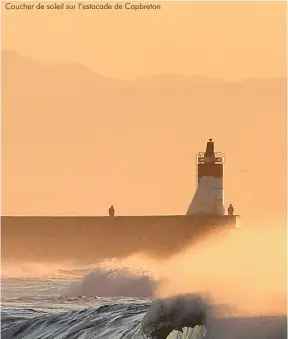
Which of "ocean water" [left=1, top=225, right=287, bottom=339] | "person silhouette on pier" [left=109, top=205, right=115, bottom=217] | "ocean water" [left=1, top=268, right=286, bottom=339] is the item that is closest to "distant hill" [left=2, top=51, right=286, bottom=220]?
"person silhouette on pier" [left=109, top=205, right=115, bottom=217]

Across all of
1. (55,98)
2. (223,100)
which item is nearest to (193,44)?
(223,100)

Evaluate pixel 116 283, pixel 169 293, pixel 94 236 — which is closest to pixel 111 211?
pixel 94 236

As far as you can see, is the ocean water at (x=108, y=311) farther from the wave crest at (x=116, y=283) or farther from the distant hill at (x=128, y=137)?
the distant hill at (x=128, y=137)

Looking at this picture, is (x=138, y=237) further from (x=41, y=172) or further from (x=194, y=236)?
(x=41, y=172)

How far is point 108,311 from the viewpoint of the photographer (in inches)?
106

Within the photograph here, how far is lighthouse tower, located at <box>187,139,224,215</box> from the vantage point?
262cm

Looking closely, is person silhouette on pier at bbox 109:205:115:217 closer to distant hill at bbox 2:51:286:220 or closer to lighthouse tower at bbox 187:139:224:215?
distant hill at bbox 2:51:286:220

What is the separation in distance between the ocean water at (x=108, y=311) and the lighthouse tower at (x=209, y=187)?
0.46m

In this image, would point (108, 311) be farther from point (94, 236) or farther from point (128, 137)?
point (128, 137)

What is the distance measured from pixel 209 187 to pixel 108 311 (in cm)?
86

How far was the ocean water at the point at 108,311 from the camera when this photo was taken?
8.66ft

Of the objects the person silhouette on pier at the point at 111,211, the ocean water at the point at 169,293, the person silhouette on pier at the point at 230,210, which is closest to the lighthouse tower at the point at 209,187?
the person silhouette on pier at the point at 230,210

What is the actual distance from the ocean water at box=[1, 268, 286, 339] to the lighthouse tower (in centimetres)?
46

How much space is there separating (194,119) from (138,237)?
69cm
